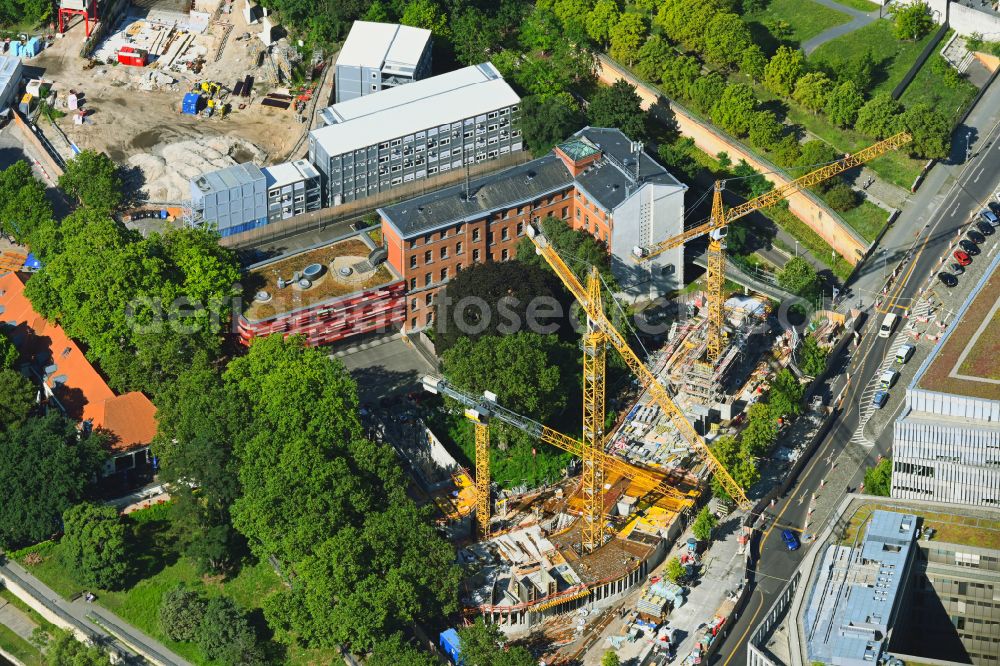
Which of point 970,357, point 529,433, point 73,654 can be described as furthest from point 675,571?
point 73,654

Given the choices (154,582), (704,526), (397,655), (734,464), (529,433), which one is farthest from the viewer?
(529,433)

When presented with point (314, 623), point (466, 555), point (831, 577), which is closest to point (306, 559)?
point (314, 623)

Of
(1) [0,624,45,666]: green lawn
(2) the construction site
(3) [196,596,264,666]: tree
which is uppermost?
(2) the construction site

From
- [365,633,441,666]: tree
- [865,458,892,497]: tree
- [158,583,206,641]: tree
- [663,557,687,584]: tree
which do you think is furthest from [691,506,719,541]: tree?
[158,583,206,641]: tree

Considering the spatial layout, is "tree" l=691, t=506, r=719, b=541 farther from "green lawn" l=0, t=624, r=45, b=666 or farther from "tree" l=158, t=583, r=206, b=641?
"green lawn" l=0, t=624, r=45, b=666

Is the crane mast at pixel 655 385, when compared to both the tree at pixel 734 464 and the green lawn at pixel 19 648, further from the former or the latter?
the green lawn at pixel 19 648

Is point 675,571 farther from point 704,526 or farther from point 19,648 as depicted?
point 19,648
